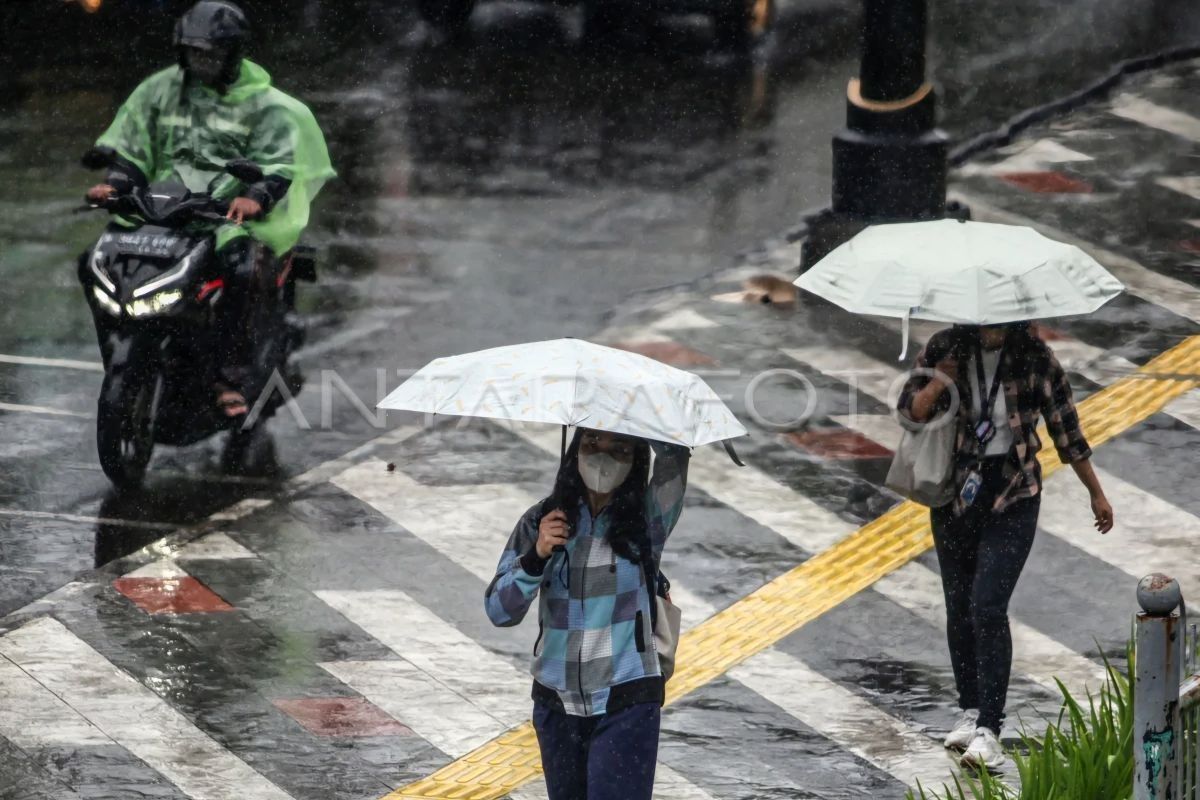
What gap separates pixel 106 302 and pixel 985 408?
4291 millimetres

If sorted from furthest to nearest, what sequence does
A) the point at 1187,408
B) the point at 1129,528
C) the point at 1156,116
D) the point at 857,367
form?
the point at 1156,116
the point at 857,367
the point at 1187,408
the point at 1129,528

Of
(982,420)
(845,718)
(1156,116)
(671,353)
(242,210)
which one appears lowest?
(845,718)

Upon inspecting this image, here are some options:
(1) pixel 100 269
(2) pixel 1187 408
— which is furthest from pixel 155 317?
(2) pixel 1187 408

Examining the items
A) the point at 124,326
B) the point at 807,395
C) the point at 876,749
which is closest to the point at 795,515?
the point at 807,395

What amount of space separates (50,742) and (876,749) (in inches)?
118

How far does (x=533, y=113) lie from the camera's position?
16.8 metres

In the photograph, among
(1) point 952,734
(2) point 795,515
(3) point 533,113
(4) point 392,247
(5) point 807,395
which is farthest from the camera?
(3) point 533,113

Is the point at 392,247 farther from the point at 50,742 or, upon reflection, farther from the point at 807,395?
the point at 50,742

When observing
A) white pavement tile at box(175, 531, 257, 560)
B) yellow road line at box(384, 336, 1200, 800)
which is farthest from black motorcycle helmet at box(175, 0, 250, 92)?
yellow road line at box(384, 336, 1200, 800)

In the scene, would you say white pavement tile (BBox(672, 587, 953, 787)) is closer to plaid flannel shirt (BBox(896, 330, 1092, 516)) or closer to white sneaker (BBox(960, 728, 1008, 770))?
white sneaker (BBox(960, 728, 1008, 770))

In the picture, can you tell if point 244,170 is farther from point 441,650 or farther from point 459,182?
point 459,182

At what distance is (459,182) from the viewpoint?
1538 centimetres

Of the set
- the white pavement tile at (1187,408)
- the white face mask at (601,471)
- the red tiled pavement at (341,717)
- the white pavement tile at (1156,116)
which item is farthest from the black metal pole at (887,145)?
the white face mask at (601,471)

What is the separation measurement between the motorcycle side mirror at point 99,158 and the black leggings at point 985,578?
447 cm
